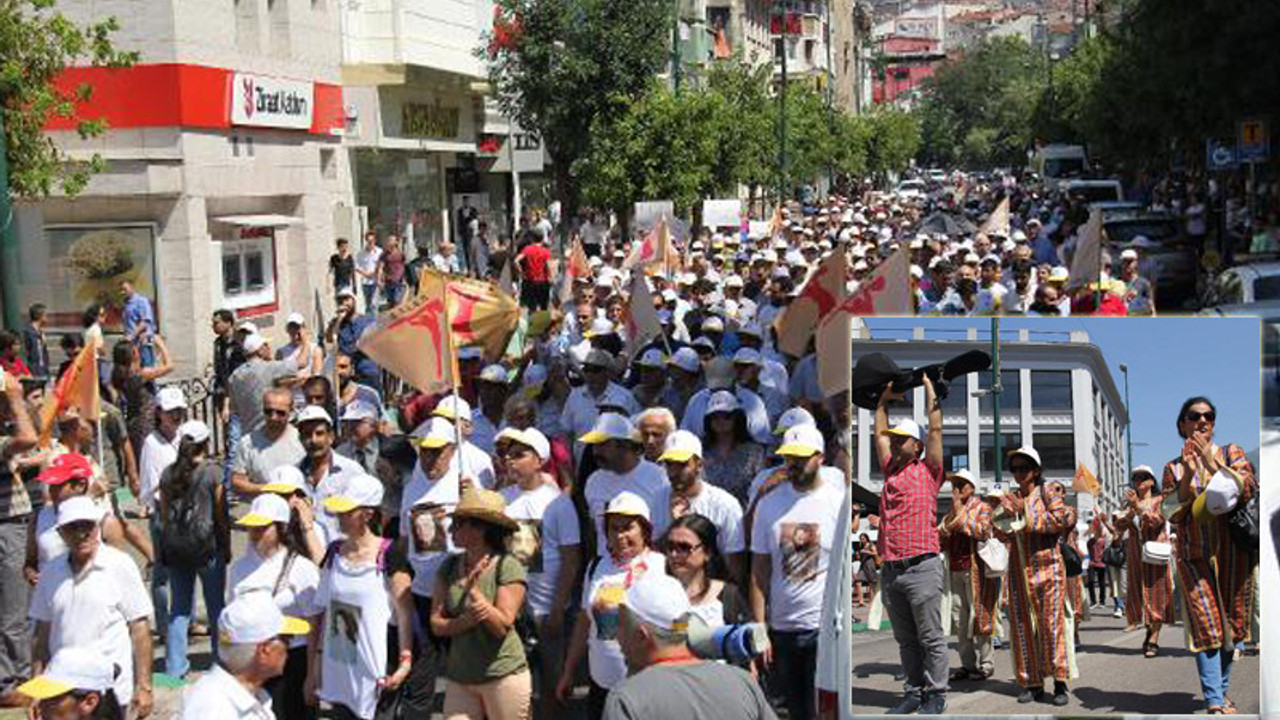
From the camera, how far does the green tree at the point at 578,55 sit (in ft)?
136

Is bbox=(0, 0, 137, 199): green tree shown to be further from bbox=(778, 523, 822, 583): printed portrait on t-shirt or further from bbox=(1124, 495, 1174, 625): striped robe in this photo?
bbox=(1124, 495, 1174, 625): striped robe

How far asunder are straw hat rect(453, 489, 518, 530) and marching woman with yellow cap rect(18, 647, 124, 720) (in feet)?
5.06

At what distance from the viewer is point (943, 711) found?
239 inches

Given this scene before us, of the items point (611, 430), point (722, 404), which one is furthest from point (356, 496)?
point (722, 404)

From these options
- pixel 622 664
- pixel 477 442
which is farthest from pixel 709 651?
pixel 477 442

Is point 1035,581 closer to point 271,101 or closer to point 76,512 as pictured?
point 76,512

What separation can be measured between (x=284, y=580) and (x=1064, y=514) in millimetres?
3156

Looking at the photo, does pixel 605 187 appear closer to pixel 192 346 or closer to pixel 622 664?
pixel 192 346

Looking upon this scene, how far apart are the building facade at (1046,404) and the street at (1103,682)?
16.2 inches

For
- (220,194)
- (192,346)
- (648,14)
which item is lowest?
(192,346)

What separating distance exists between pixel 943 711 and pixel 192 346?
2152cm

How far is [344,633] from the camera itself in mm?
7906

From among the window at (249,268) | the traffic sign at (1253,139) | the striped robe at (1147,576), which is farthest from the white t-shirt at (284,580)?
the traffic sign at (1253,139)

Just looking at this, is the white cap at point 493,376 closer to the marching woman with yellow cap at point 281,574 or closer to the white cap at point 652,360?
the white cap at point 652,360
